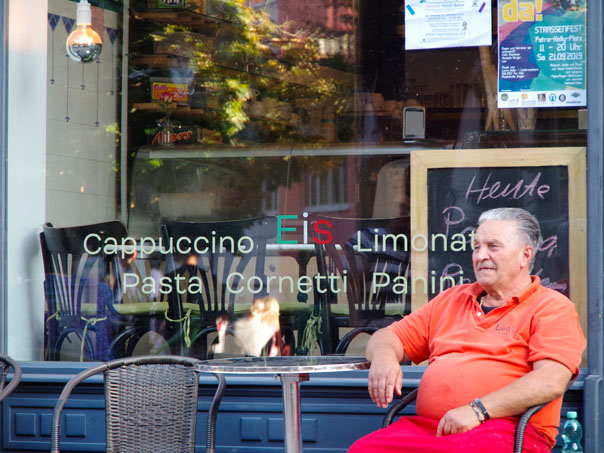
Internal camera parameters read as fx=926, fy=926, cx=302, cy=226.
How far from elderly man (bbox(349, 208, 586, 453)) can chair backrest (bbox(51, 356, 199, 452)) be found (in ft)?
2.32

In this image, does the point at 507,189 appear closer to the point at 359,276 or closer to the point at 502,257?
the point at 359,276

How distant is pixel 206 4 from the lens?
4965 millimetres

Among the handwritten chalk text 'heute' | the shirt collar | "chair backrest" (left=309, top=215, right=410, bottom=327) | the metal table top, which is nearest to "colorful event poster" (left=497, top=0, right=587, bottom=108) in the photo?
the handwritten chalk text 'heute'

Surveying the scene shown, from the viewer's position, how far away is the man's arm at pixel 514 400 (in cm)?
269

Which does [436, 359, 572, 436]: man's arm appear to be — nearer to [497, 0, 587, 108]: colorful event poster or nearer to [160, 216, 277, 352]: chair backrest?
[497, 0, 587, 108]: colorful event poster

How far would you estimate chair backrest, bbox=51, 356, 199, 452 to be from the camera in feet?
Answer: 10.5

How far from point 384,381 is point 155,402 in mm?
891

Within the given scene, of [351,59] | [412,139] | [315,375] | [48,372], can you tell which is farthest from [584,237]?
[48,372]

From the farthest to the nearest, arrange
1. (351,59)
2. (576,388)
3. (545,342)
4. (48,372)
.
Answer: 1. (351,59)
2. (48,372)
3. (576,388)
4. (545,342)

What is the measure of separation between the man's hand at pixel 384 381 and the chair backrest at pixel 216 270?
1.45 meters

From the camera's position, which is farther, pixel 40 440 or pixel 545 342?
pixel 40 440

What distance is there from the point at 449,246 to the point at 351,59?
4.12 ft

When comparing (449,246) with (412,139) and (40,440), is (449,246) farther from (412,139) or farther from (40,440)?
(40,440)

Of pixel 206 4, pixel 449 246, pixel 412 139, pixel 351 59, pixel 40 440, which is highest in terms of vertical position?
pixel 206 4
